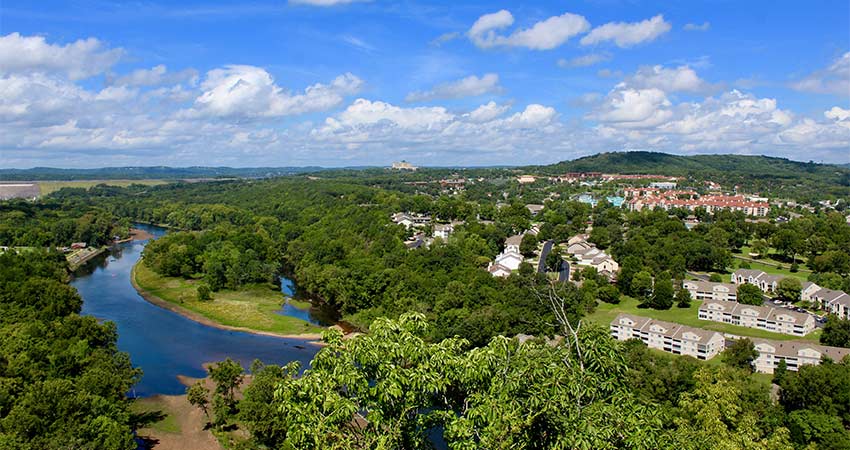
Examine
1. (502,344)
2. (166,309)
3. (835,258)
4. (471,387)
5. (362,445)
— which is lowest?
(166,309)

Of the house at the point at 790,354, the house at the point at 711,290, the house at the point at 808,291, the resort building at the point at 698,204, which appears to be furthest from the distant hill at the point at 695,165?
the house at the point at 790,354

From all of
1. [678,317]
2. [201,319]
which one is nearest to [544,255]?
[678,317]

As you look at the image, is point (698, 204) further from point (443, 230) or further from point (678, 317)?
point (678, 317)

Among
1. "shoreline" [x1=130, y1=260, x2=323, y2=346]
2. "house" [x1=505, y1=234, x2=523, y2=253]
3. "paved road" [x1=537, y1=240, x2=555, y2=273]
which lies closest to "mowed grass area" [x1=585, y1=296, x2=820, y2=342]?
"paved road" [x1=537, y1=240, x2=555, y2=273]

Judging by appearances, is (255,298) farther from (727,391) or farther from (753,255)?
(753,255)

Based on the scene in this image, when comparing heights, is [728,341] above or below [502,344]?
below

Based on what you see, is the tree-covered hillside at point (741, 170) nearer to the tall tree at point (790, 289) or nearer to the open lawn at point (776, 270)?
the open lawn at point (776, 270)

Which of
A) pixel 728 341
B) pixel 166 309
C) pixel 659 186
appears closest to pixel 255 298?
pixel 166 309
